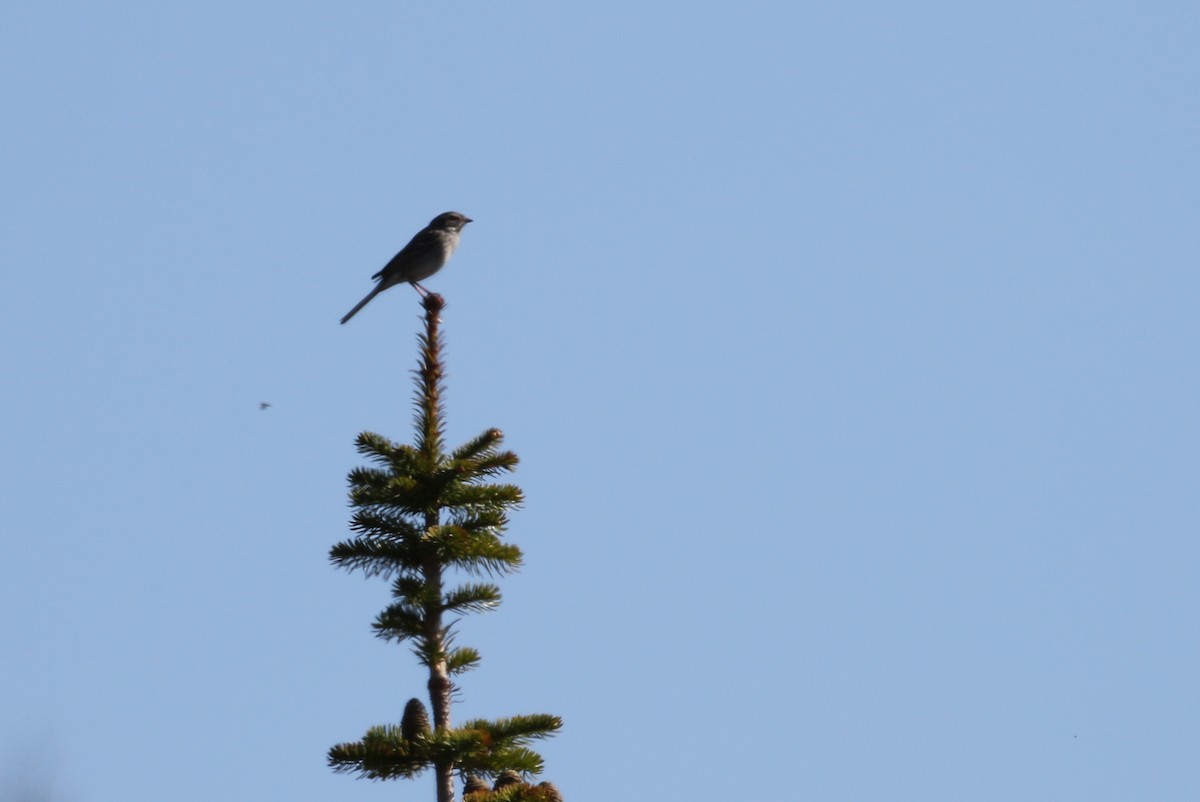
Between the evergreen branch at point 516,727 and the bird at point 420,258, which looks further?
the bird at point 420,258

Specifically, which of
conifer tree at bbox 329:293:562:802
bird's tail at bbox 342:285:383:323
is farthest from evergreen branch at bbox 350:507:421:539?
bird's tail at bbox 342:285:383:323

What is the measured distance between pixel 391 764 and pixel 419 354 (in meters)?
2.31

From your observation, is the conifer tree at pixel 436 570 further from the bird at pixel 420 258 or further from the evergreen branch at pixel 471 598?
the bird at pixel 420 258

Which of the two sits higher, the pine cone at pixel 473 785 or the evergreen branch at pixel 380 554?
the evergreen branch at pixel 380 554

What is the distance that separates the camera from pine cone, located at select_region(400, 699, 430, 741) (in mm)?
6160

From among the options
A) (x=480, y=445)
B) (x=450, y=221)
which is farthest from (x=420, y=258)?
(x=480, y=445)

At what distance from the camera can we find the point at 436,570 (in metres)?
6.79

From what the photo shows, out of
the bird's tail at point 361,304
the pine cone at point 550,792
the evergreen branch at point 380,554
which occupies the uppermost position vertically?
the bird's tail at point 361,304

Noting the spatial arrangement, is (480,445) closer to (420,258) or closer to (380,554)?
(380,554)

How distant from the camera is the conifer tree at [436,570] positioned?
243 inches

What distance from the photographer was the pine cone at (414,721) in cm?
616

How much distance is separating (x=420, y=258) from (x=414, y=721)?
1512 cm

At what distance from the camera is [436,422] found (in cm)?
732

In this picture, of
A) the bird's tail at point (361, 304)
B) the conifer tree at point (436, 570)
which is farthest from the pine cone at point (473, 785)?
the bird's tail at point (361, 304)
